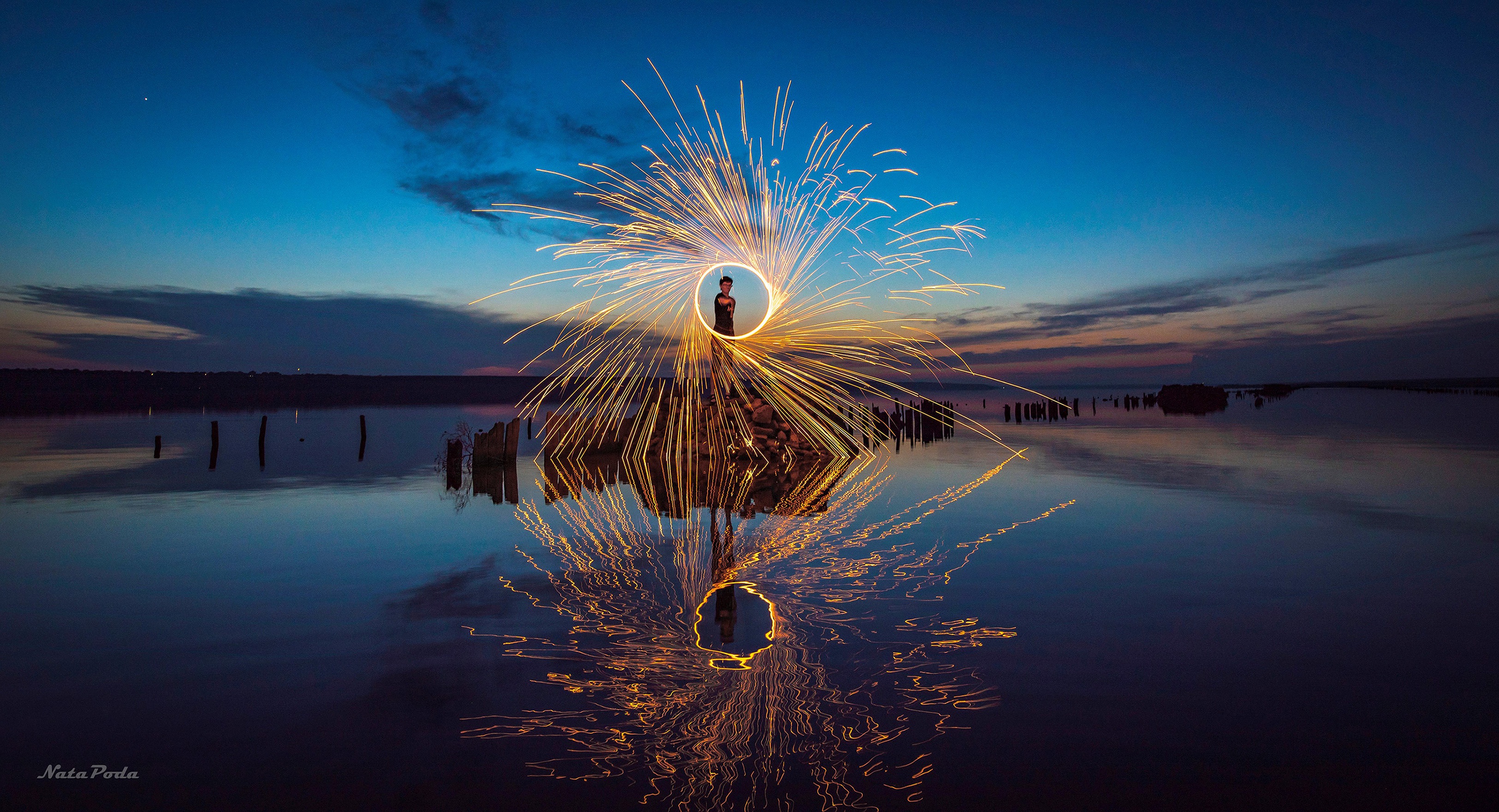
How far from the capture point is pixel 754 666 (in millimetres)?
5359

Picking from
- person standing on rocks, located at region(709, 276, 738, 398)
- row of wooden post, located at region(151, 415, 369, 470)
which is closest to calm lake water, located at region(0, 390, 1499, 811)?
person standing on rocks, located at region(709, 276, 738, 398)

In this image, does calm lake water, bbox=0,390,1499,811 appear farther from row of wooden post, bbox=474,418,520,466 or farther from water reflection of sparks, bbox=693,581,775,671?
row of wooden post, bbox=474,418,520,466

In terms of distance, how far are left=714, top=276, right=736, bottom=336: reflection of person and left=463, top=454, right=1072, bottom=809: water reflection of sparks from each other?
527 centimetres

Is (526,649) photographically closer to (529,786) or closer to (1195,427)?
(529,786)

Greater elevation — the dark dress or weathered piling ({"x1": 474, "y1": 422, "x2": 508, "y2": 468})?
the dark dress

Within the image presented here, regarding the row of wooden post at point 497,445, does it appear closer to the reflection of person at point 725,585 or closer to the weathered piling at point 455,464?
the weathered piling at point 455,464

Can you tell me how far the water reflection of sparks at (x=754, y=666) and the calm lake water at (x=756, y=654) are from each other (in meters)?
0.03

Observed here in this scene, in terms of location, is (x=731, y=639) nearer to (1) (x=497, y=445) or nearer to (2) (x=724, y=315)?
(2) (x=724, y=315)

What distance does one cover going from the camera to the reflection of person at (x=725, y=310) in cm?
1449

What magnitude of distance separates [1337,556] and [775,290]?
28.3ft

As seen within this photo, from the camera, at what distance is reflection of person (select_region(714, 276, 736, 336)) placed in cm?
1449

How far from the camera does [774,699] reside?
4.78 m

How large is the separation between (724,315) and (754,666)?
10.1 m

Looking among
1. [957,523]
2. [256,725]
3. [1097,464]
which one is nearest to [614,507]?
[957,523]
